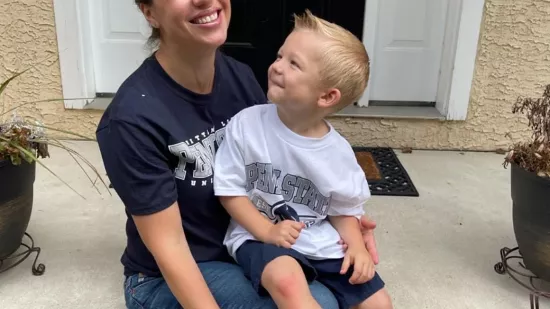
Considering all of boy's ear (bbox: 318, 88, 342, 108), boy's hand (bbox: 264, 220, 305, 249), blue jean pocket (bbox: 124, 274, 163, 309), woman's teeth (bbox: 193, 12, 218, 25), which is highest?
woman's teeth (bbox: 193, 12, 218, 25)

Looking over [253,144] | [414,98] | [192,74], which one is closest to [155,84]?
[192,74]

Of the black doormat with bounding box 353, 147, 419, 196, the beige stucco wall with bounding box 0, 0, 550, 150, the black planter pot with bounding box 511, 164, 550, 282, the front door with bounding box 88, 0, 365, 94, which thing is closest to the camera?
the black planter pot with bounding box 511, 164, 550, 282

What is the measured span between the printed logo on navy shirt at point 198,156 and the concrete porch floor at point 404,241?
658 mm

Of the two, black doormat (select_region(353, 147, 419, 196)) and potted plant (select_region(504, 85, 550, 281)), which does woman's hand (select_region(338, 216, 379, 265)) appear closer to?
potted plant (select_region(504, 85, 550, 281))

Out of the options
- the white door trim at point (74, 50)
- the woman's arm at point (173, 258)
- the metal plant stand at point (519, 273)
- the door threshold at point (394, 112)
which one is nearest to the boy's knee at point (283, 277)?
the woman's arm at point (173, 258)

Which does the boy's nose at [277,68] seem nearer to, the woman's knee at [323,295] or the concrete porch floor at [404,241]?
the woman's knee at [323,295]

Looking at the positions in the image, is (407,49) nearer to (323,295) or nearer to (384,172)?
(384,172)

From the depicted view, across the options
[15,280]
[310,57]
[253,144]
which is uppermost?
[310,57]

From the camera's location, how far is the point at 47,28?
2832mm

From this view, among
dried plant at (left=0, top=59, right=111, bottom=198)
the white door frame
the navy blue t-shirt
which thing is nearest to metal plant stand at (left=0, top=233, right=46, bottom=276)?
dried plant at (left=0, top=59, right=111, bottom=198)

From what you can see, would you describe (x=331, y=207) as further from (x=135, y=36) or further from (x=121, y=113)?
(x=135, y=36)

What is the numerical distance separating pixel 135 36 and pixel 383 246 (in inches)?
66.6

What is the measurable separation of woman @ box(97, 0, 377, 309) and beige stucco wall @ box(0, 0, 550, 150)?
1591 millimetres

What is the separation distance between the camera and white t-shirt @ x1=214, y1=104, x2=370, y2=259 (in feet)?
4.61
